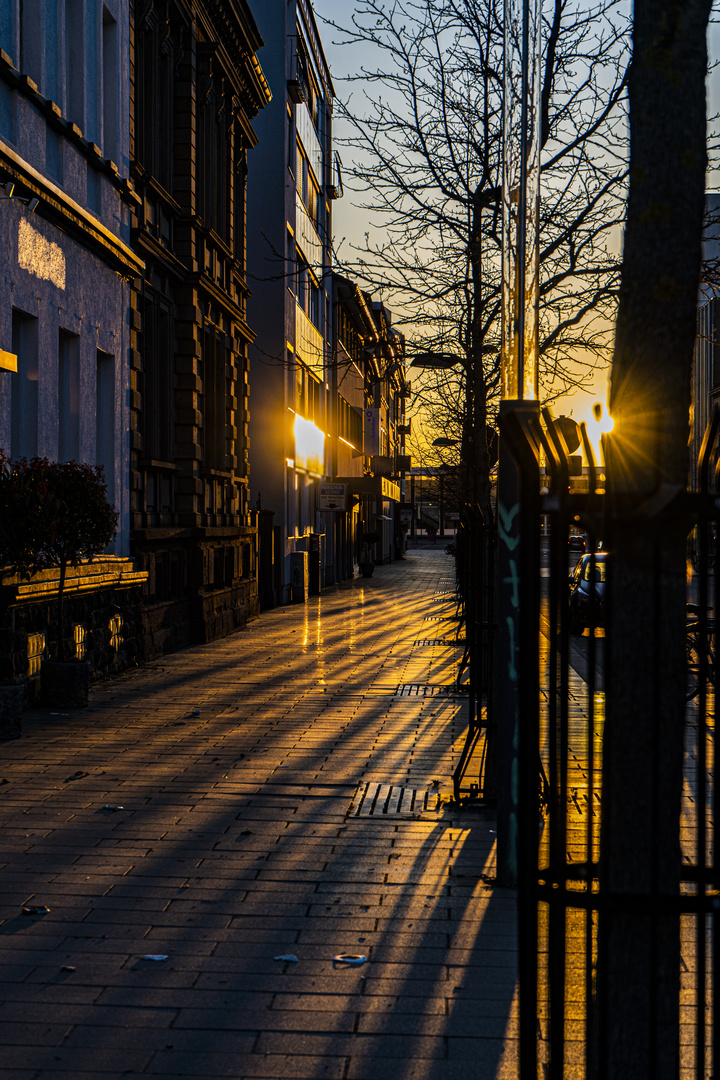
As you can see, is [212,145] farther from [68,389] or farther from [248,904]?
[248,904]

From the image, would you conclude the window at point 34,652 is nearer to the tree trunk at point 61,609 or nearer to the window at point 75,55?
the tree trunk at point 61,609

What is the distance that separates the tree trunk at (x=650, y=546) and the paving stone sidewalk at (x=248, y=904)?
1102 mm

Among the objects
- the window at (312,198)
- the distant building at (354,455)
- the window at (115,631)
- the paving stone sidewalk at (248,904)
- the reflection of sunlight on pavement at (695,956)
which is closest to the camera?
the reflection of sunlight on pavement at (695,956)

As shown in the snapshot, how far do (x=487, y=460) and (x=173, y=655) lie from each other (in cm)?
534

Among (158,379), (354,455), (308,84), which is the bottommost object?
(158,379)

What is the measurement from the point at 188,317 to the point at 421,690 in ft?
29.2

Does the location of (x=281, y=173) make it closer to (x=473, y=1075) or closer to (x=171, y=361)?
(x=171, y=361)

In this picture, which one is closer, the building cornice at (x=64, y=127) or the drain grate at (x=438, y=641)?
the building cornice at (x=64, y=127)

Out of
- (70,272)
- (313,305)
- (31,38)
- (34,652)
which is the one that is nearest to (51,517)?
(34,652)

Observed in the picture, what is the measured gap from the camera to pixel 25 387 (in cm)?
1251

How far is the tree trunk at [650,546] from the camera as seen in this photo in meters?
2.66

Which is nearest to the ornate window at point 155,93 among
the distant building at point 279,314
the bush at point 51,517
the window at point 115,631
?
the window at point 115,631

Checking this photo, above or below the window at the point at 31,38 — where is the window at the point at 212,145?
above

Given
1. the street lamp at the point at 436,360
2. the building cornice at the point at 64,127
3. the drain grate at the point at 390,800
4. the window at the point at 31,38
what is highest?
the window at the point at 31,38
